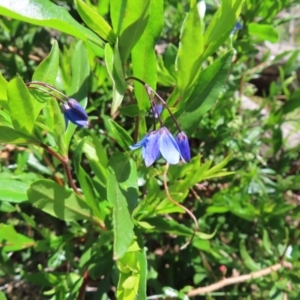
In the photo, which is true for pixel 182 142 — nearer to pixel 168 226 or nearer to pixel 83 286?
pixel 168 226

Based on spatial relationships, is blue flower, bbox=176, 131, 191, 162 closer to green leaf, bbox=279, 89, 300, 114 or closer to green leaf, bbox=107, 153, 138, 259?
green leaf, bbox=107, 153, 138, 259

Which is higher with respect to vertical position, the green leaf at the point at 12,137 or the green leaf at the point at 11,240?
the green leaf at the point at 12,137

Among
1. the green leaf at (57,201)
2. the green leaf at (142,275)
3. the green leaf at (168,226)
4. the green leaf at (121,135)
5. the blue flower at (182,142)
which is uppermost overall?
the green leaf at (121,135)

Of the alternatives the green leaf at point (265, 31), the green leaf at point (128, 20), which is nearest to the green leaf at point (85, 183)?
the green leaf at point (128, 20)

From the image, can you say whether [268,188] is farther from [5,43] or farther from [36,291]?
[5,43]

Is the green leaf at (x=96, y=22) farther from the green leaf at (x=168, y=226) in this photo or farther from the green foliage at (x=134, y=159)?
the green leaf at (x=168, y=226)

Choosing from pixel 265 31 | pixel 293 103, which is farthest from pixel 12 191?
pixel 293 103

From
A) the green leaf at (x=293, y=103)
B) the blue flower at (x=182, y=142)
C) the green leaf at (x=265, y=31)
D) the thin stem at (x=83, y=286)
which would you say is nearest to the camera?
the blue flower at (x=182, y=142)
